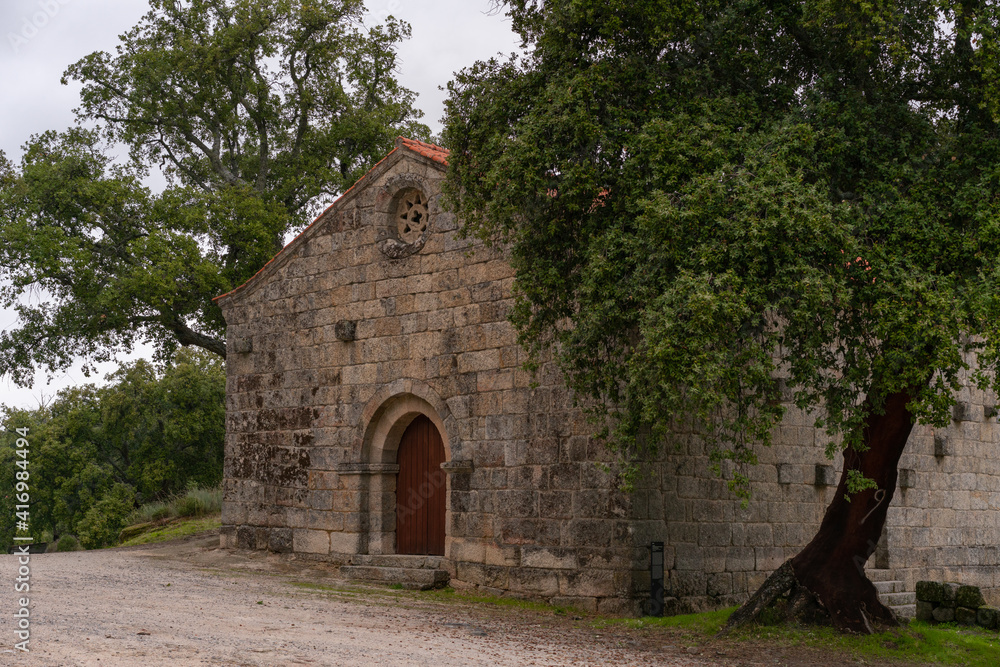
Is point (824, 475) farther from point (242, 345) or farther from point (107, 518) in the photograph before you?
point (107, 518)

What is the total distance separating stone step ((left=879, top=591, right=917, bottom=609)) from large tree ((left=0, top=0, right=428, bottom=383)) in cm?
1374

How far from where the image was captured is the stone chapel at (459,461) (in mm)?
11047

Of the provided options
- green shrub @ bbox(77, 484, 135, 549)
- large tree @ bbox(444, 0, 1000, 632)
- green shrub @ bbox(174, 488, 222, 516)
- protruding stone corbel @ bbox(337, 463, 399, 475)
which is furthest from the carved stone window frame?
green shrub @ bbox(77, 484, 135, 549)

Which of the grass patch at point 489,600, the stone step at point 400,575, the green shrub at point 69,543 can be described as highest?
the stone step at point 400,575

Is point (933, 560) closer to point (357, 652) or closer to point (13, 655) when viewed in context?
point (357, 652)

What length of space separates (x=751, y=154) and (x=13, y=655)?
6677 mm

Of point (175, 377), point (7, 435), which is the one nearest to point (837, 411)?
point (175, 377)

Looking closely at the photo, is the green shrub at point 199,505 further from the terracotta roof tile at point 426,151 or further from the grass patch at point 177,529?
the terracotta roof tile at point 426,151

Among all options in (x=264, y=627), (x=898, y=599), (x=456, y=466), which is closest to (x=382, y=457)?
(x=456, y=466)

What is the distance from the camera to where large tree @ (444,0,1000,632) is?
7.68 meters

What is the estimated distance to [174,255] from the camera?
19.5 meters

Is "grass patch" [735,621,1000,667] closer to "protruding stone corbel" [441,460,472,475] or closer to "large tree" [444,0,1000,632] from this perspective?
"large tree" [444,0,1000,632]

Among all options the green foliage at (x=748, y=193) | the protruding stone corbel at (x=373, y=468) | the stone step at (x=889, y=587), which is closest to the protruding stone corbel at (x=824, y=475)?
the stone step at (x=889, y=587)

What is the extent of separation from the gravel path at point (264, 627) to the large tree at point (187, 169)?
27.7 feet
